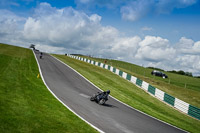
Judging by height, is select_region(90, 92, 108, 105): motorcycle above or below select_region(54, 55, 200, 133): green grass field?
above

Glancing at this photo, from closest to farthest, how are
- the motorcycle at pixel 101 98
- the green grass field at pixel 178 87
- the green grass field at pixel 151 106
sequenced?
the motorcycle at pixel 101 98
the green grass field at pixel 151 106
the green grass field at pixel 178 87

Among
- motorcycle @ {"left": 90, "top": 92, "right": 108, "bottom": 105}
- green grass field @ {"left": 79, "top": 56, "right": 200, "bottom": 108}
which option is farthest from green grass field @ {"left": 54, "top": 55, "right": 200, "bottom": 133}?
green grass field @ {"left": 79, "top": 56, "right": 200, "bottom": 108}

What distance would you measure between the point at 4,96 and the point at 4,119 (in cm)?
356

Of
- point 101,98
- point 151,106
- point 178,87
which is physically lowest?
point 151,106

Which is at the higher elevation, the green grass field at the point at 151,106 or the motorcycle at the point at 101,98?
the motorcycle at the point at 101,98

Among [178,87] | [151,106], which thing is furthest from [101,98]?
[178,87]

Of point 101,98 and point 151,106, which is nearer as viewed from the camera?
point 101,98

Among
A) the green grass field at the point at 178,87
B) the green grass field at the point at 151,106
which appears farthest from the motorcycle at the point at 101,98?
the green grass field at the point at 178,87

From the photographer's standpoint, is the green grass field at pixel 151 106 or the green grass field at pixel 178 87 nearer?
the green grass field at pixel 151 106

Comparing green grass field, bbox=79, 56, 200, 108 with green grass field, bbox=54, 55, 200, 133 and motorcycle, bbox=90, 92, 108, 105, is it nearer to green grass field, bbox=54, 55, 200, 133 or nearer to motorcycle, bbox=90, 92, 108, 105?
green grass field, bbox=54, 55, 200, 133

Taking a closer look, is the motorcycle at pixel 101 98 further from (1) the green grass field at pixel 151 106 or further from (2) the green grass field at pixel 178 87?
(2) the green grass field at pixel 178 87

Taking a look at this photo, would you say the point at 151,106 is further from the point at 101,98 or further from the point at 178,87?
the point at 178,87

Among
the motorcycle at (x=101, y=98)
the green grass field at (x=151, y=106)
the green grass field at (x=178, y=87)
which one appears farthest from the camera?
the green grass field at (x=178, y=87)

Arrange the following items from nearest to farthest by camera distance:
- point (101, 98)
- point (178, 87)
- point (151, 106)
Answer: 1. point (101, 98)
2. point (151, 106)
3. point (178, 87)
